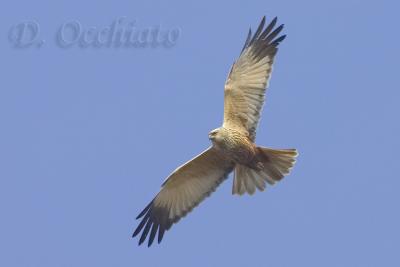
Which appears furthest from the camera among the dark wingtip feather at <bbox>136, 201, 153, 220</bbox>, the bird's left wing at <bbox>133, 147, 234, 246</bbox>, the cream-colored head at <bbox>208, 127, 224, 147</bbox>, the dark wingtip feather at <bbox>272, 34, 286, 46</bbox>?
the dark wingtip feather at <bbox>136, 201, 153, 220</bbox>

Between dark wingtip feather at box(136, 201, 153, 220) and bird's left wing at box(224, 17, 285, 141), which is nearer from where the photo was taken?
bird's left wing at box(224, 17, 285, 141)

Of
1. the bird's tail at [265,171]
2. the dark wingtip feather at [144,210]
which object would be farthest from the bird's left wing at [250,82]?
the dark wingtip feather at [144,210]

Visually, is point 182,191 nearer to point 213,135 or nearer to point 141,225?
point 141,225

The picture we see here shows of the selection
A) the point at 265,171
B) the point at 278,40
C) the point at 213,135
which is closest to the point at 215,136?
the point at 213,135

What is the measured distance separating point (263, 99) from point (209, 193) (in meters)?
1.79

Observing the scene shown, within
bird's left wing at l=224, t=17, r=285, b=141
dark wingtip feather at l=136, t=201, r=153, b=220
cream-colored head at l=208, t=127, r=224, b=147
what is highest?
bird's left wing at l=224, t=17, r=285, b=141

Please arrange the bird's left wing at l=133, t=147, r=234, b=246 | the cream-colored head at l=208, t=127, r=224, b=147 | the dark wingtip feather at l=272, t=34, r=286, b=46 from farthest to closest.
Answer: the dark wingtip feather at l=272, t=34, r=286, b=46 → the bird's left wing at l=133, t=147, r=234, b=246 → the cream-colored head at l=208, t=127, r=224, b=147

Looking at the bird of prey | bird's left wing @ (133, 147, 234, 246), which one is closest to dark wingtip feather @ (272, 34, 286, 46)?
the bird of prey

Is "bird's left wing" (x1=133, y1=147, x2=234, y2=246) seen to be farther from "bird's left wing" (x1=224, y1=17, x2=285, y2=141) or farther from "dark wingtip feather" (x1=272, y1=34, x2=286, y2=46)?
"dark wingtip feather" (x1=272, y1=34, x2=286, y2=46)

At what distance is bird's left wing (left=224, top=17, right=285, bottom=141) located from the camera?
12992 millimetres

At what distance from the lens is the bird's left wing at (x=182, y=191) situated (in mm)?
13172

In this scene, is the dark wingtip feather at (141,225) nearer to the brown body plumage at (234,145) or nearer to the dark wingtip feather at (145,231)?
the dark wingtip feather at (145,231)

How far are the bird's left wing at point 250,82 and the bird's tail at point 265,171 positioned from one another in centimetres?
45

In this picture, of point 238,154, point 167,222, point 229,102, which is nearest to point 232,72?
point 229,102
